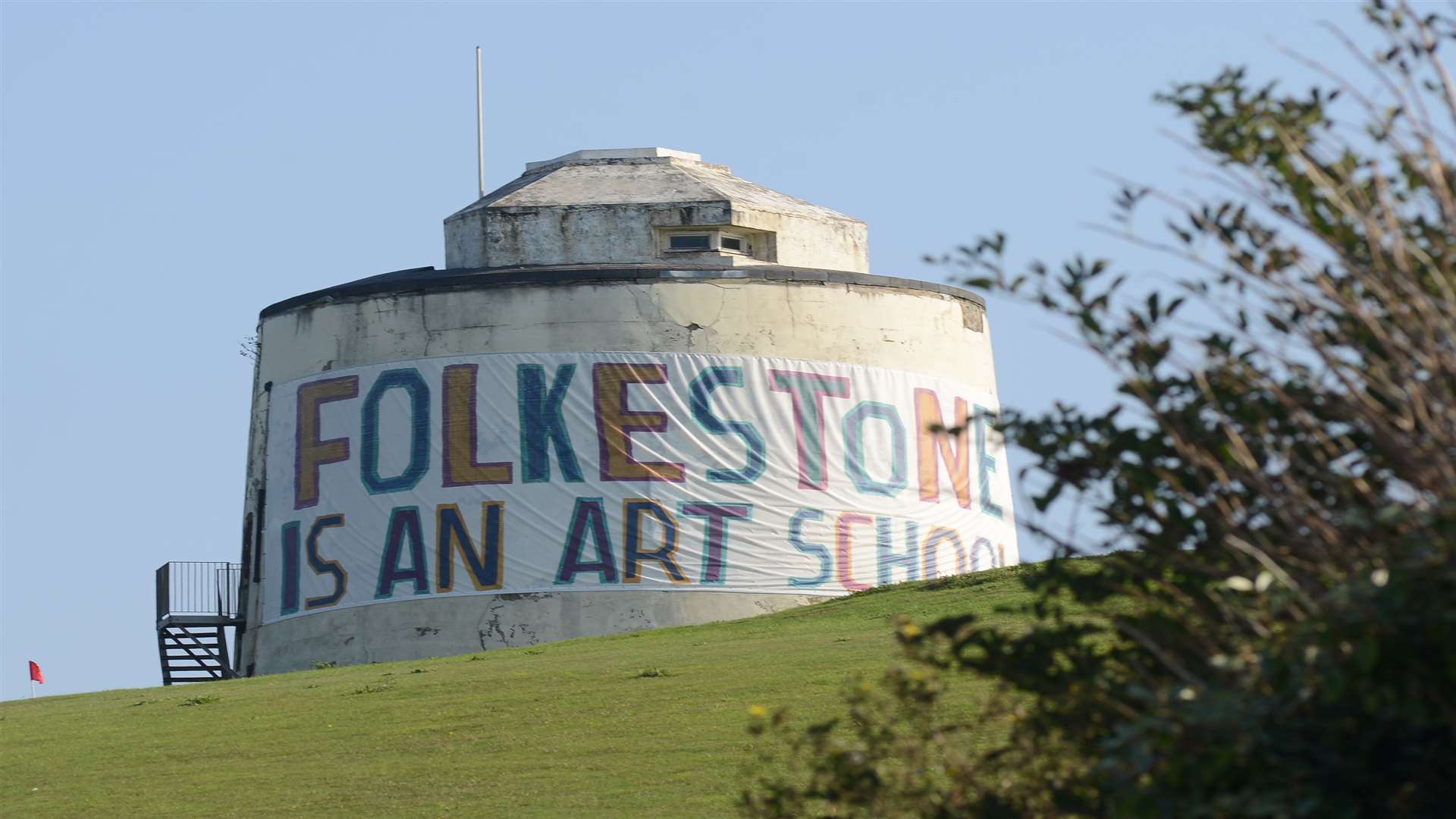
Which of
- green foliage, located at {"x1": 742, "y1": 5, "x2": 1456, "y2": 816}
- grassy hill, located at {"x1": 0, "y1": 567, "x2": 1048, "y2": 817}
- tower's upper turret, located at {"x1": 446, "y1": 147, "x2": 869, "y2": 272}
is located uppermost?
tower's upper turret, located at {"x1": 446, "y1": 147, "x2": 869, "y2": 272}

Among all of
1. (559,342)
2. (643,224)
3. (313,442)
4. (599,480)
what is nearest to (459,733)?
(599,480)

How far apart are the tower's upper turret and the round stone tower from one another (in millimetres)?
64

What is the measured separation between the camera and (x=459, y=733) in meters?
20.2

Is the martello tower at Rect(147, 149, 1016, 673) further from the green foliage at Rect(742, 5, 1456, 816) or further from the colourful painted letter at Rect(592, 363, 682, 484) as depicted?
the green foliage at Rect(742, 5, 1456, 816)

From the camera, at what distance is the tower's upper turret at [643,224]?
36.6m

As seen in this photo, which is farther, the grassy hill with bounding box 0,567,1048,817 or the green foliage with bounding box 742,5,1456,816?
the grassy hill with bounding box 0,567,1048,817

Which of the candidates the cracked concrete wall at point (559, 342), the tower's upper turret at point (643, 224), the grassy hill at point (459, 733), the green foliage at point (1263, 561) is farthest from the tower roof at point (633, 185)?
the green foliage at point (1263, 561)

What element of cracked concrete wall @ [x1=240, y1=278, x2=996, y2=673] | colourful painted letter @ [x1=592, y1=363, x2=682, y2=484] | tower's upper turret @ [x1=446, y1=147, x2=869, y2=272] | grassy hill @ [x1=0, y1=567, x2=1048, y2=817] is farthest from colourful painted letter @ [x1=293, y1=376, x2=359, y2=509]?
grassy hill @ [x1=0, y1=567, x2=1048, y2=817]

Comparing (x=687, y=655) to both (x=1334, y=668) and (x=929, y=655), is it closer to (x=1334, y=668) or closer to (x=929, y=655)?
(x=929, y=655)

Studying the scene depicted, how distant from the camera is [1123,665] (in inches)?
289

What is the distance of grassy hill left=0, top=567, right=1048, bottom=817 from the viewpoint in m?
17.1

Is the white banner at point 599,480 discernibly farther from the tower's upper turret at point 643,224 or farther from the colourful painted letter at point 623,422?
the tower's upper turret at point 643,224

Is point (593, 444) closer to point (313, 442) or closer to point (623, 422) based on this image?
point (623, 422)

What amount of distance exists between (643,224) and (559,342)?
3.25 meters
